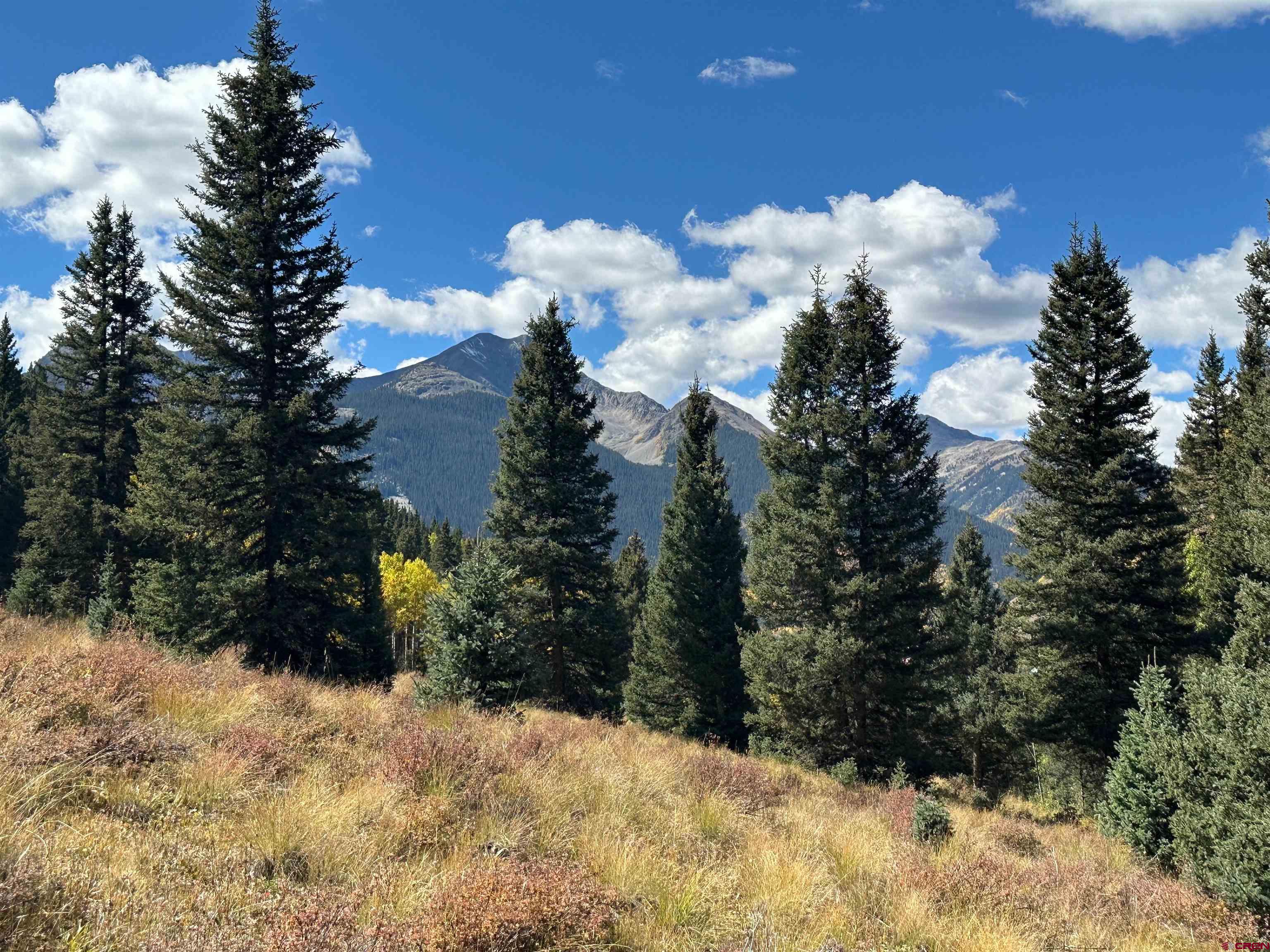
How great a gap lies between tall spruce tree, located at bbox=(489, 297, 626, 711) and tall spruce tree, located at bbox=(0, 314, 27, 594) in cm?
2335

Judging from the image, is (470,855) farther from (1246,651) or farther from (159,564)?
(159,564)

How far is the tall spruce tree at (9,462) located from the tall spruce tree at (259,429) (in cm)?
1974

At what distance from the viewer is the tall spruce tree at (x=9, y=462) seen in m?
33.4

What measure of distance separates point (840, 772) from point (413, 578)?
2262 inches

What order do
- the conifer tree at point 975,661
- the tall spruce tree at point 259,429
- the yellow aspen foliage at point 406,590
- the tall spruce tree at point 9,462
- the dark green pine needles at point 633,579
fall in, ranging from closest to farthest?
the tall spruce tree at point 259,429, the conifer tree at point 975,661, the tall spruce tree at point 9,462, the dark green pine needles at point 633,579, the yellow aspen foliage at point 406,590

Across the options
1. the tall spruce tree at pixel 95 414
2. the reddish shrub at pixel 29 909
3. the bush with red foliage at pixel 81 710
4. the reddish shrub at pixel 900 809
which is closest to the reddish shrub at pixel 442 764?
the bush with red foliage at pixel 81 710

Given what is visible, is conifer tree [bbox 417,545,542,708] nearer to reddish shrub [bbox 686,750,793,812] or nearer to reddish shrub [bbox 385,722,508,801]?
reddish shrub [bbox 686,750,793,812]

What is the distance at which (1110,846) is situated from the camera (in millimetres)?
12812

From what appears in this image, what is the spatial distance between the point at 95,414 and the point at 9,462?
18.2 metres

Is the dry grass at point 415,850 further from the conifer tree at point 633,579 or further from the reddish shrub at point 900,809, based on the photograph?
the conifer tree at point 633,579

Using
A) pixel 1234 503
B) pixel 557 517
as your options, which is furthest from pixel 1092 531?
pixel 557 517

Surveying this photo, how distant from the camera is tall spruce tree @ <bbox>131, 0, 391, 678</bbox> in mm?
15758

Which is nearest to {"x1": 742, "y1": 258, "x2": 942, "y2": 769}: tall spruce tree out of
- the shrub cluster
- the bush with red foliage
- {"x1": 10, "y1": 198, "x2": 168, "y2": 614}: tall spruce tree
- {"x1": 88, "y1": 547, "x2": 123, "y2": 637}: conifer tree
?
the shrub cluster

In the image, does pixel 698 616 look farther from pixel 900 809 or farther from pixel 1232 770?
pixel 1232 770
